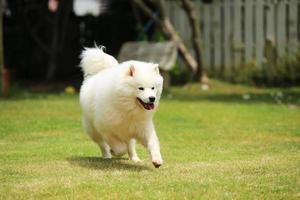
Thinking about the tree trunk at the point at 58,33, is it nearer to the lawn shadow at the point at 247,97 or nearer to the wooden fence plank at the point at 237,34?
the wooden fence plank at the point at 237,34

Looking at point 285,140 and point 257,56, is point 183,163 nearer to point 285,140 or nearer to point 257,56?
point 285,140

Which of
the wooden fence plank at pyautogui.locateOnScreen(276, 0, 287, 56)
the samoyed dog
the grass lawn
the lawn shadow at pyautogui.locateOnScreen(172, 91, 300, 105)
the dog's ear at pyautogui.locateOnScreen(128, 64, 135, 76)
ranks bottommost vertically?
the lawn shadow at pyautogui.locateOnScreen(172, 91, 300, 105)

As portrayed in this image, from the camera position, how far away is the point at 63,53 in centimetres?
2345

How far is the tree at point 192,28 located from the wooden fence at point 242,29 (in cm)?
130

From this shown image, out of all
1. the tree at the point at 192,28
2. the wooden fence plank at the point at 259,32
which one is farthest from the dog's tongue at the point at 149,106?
the wooden fence plank at the point at 259,32

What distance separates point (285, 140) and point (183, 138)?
1499 mm

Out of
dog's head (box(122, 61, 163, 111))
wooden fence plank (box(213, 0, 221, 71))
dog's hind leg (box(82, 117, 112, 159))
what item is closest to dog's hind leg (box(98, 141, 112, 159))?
dog's hind leg (box(82, 117, 112, 159))

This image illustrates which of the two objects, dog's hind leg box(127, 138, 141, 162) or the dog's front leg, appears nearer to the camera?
the dog's front leg

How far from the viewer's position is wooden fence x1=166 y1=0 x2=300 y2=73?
2097 cm

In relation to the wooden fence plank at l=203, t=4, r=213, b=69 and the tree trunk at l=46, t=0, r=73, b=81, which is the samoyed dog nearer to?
the wooden fence plank at l=203, t=4, r=213, b=69

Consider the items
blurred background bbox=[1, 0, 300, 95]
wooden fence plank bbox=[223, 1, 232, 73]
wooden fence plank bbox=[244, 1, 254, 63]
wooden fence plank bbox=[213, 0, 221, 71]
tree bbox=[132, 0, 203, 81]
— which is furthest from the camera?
wooden fence plank bbox=[213, 0, 221, 71]

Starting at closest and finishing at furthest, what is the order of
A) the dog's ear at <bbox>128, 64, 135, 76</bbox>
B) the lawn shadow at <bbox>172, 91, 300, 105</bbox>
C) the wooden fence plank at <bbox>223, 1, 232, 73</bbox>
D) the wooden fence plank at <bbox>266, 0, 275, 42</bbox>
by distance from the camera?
the dog's ear at <bbox>128, 64, 135, 76</bbox> → the lawn shadow at <bbox>172, 91, 300, 105</bbox> → the wooden fence plank at <bbox>266, 0, 275, 42</bbox> → the wooden fence plank at <bbox>223, 1, 232, 73</bbox>

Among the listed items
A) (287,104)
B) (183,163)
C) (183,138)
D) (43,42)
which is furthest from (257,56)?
(183,163)

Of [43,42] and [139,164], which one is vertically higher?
[139,164]
